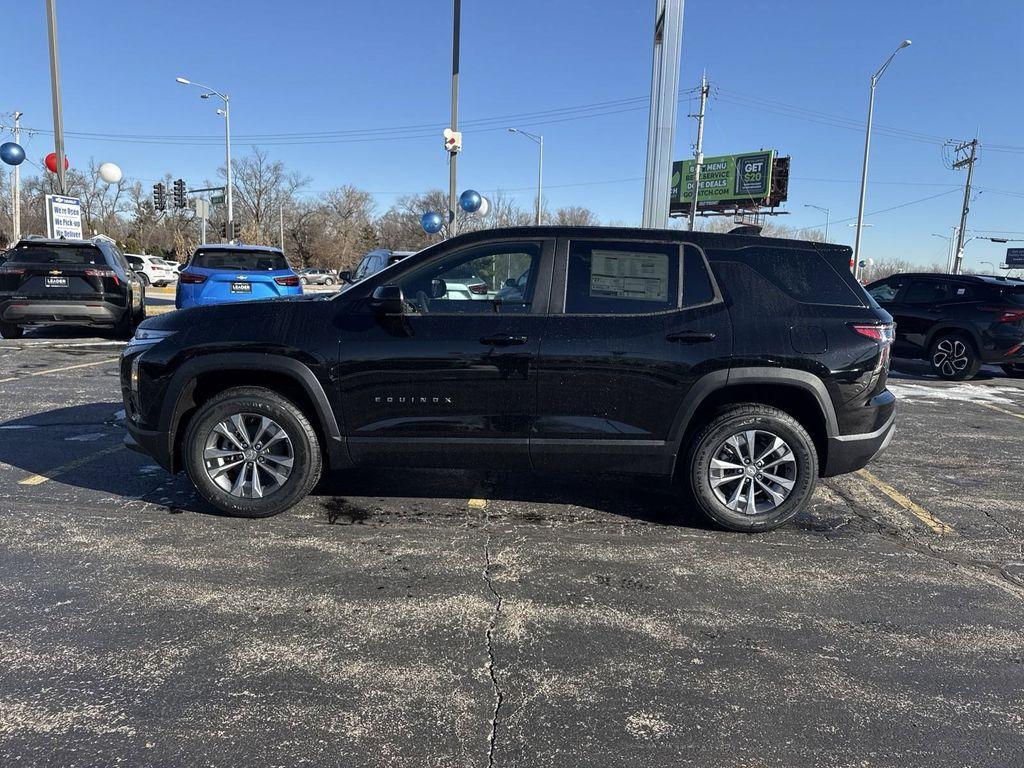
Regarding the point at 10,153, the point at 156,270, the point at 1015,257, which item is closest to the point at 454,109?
the point at 10,153

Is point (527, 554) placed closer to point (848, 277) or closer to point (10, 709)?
point (10, 709)

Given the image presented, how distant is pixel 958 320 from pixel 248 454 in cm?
1135

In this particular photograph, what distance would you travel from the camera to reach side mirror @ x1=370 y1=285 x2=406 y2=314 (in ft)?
13.0

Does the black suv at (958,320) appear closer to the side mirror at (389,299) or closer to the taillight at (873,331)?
the taillight at (873,331)

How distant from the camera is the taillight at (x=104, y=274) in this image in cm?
1131

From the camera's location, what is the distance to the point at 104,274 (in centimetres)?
1141

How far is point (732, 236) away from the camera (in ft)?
14.2

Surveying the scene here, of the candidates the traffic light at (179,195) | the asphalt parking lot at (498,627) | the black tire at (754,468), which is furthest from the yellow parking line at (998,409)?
the traffic light at (179,195)

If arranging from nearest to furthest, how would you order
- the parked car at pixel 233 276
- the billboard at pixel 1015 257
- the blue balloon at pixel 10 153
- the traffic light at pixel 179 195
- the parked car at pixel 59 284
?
1. the parked car at pixel 233 276
2. the parked car at pixel 59 284
3. the blue balloon at pixel 10 153
4. the traffic light at pixel 179 195
5. the billboard at pixel 1015 257

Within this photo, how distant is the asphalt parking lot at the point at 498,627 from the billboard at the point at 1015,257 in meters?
84.7

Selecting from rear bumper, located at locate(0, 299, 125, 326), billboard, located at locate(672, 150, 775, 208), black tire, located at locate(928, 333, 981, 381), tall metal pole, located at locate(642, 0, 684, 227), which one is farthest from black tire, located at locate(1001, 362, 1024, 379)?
billboard, located at locate(672, 150, 775, 208)

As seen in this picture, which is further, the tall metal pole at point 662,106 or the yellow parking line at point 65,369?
the tall metal pole at point 662,106

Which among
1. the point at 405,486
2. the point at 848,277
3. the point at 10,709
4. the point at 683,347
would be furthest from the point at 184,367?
the point at 848,277

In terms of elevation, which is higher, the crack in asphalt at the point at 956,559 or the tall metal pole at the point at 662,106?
the tall metal pole at the point at 662,106
